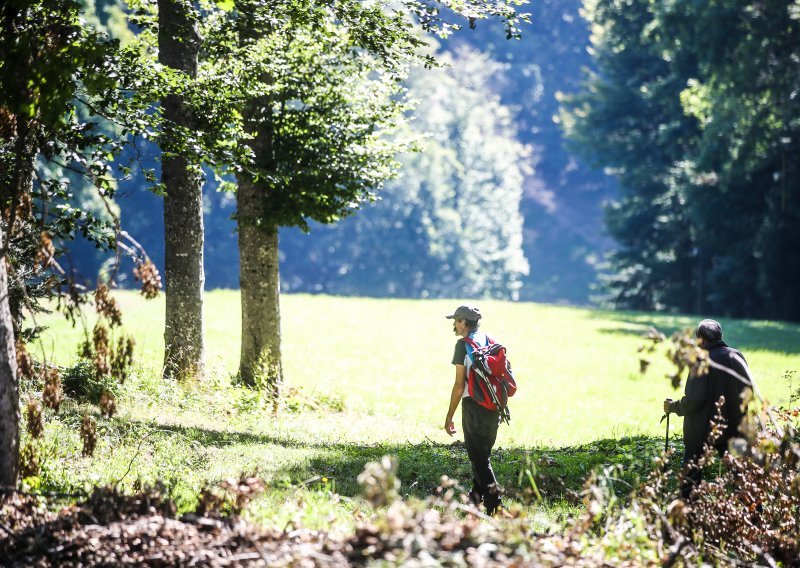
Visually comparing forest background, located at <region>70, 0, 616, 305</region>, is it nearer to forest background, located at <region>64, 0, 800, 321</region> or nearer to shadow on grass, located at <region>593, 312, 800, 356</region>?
forest background, located at <region>64, 0, 800, 321</region>

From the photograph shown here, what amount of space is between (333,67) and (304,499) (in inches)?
335

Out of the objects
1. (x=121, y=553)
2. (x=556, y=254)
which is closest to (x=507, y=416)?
(x=121, y=553)

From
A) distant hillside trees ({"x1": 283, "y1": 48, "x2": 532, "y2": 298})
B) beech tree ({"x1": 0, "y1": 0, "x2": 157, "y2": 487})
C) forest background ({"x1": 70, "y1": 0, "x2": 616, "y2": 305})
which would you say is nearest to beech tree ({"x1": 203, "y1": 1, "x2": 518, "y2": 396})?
beech tree ({"x1": 0, "y1": 0, "x2": 157, "y2": 487})

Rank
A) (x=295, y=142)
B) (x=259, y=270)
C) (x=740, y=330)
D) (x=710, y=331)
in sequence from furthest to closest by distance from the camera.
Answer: (x=740, y=330)
(x=259, y=270)
(x=295, y=142)
(x=710, y=331)

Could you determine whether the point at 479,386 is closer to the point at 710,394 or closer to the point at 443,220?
the point at 710,394

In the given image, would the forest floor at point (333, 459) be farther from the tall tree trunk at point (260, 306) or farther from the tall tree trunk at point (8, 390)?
the tall tree trunk at point (260, 306)

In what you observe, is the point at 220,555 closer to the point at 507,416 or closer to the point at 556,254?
the point at 507,416

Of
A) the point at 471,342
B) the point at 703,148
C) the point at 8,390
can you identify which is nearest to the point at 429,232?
the point at 703,148

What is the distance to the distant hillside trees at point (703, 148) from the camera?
3016 centimetres

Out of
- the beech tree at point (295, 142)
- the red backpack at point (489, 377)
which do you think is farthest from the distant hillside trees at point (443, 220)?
the red backpack at point (489, 377)

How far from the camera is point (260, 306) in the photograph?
1421cm

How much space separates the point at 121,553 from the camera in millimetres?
5277

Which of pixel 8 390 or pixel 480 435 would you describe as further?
pixel 480 435

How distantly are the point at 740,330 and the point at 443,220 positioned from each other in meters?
33.8
